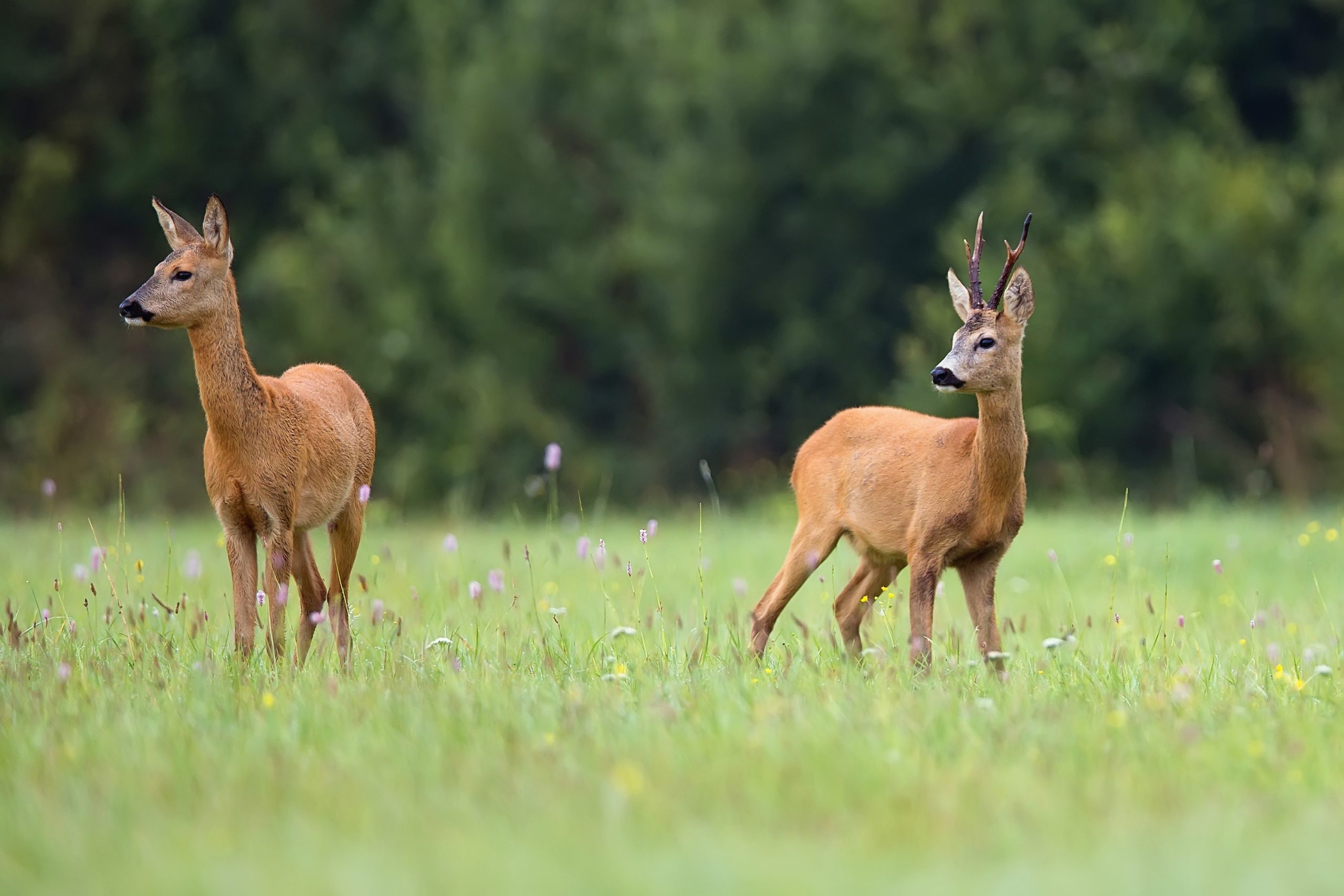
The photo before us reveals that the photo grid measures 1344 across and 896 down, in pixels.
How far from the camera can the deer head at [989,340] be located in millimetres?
6664

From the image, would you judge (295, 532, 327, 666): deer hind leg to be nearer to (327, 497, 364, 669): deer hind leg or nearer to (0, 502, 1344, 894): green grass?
(327, 497, 364, 669): deer hind leg

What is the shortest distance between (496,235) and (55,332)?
22.6 ft

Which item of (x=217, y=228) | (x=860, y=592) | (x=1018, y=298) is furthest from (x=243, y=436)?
(x=1018, y=298)

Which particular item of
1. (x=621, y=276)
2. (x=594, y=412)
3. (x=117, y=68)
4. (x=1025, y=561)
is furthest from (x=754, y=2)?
(x=1025, y=561)

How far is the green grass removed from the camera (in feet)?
12.2

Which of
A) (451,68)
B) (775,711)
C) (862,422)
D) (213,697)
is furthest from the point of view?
(451,68)

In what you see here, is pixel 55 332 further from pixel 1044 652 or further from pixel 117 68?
pixel 1044 652

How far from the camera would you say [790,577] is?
7.52 m

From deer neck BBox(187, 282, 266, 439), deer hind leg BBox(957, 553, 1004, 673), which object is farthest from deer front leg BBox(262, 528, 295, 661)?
deer hind leg BBox(957, 553, 1004, 673)

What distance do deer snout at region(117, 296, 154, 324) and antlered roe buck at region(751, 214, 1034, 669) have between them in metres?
2.84

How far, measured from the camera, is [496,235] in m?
23.3

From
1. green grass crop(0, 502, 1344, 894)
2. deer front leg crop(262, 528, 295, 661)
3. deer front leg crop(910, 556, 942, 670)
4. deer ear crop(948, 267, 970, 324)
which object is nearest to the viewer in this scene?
green grass crop(0, 502, 1344, 894)

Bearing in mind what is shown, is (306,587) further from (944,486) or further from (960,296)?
(960,296)

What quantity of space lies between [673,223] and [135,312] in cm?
1569
